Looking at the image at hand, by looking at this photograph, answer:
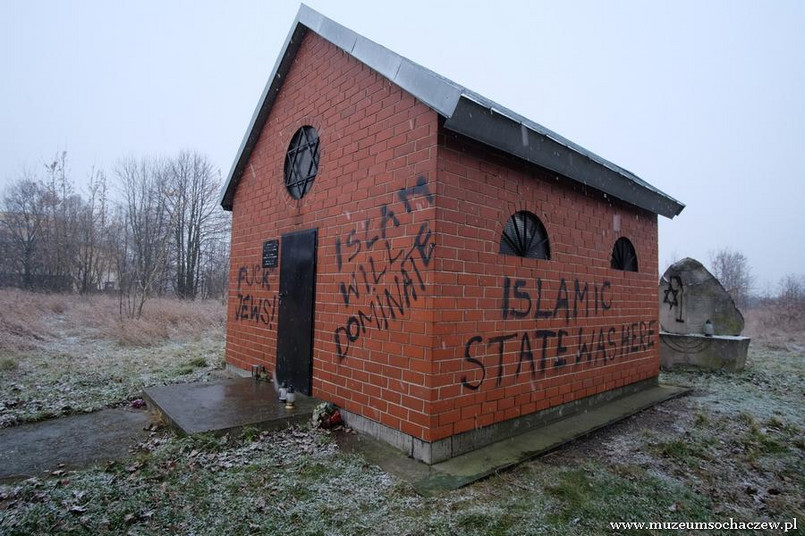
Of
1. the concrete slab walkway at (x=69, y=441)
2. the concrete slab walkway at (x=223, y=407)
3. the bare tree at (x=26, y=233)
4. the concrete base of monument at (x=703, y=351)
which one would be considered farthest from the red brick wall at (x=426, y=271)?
the bare tree at (x=26, y=233)

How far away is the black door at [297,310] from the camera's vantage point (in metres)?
5.55

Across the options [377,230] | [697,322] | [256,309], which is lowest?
[697,322]

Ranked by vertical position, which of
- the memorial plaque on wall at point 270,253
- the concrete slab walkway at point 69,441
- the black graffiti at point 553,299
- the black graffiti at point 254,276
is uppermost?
the memorial plaque on wall at point 270,253

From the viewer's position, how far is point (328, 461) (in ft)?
12.9

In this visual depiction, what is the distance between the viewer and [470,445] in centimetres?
425

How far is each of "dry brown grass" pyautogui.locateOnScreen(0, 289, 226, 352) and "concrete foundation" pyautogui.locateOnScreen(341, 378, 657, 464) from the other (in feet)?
31.2

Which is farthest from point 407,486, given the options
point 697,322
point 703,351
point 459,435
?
point 697,322

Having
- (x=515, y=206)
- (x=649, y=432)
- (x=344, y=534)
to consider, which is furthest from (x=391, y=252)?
(x=649, y=432)

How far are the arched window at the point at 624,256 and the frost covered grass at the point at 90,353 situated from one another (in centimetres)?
759

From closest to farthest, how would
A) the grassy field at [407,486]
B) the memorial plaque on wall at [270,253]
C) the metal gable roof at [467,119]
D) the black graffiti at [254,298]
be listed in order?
the grassy field at [407,486] < the metal gable roof at [467,119] < the memorial plaque on wall at [270,253] < the black graffiti at [254,298]

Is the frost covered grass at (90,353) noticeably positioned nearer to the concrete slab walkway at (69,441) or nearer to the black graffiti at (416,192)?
the concrete slab walkway at (69,441)

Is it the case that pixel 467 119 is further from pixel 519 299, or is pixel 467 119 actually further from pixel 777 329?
pixel 777 329

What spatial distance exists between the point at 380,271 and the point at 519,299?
5.52 ft

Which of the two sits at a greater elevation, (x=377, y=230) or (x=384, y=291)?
(x=377, y=230)
